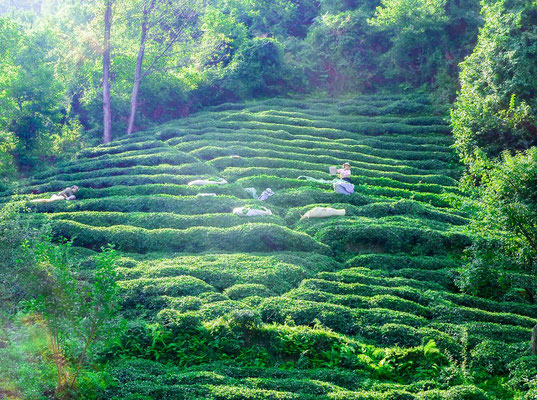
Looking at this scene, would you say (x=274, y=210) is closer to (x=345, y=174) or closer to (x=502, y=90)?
(x=345, y=174)

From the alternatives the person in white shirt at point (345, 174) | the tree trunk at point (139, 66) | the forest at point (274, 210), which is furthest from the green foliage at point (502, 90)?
the tree trunk at point (139, 66)

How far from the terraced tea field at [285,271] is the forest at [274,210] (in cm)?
6

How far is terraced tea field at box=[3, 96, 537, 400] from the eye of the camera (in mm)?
9539

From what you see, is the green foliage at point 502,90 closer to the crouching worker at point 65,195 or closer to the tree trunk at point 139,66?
the crouching worker at point 65,195

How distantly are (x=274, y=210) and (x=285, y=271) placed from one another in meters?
4.87

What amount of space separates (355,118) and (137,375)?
24.0 metres

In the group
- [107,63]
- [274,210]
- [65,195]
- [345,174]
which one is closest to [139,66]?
[107,63]

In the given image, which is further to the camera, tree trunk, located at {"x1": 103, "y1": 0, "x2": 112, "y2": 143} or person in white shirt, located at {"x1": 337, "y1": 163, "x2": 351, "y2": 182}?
tree trunk, located at {"x1": 103, "y1": 0, "x2": 112, "y2": 143}

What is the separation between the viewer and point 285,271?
43.5 ft

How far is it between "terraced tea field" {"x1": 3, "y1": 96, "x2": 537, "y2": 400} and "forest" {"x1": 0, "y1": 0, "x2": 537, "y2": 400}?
65 millimetres

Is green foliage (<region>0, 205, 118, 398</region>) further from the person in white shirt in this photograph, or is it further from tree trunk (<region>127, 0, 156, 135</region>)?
tree trunk (<region>127, 0, 156, 135</region>)

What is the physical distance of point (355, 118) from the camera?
30062 millimetres

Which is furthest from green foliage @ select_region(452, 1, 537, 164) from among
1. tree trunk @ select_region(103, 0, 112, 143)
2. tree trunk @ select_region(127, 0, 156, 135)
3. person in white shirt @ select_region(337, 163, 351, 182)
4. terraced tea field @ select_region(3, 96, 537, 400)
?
tree trunk @ select_region(103, 0, 112, 143)

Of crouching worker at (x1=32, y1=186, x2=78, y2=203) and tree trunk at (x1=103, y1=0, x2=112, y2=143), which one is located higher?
tree trunk at (x1=103, y1=0, x2=112, y2=143)
